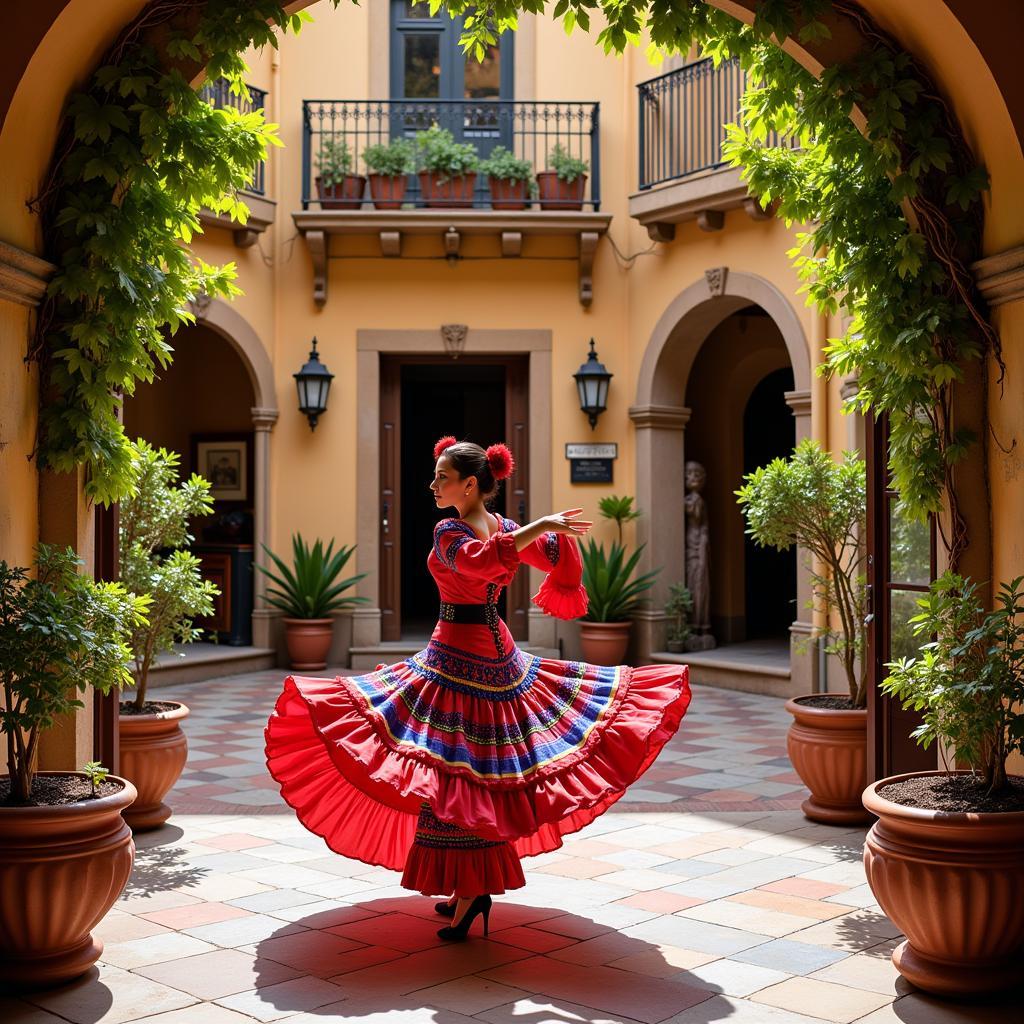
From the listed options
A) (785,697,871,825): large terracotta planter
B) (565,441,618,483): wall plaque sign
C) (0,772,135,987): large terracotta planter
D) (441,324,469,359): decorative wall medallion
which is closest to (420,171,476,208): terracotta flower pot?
(441,324,469,359): decorative wall medallion

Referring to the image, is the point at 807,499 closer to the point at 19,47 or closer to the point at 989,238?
the point at 989,238

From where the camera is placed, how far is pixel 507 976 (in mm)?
3670

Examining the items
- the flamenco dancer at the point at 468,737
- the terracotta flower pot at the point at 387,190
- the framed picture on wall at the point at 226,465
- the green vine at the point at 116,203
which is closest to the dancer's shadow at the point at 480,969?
the flamenco dancer at the point at 468,737

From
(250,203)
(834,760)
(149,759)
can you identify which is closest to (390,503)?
(250,203)

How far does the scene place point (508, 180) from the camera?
36.3 feet

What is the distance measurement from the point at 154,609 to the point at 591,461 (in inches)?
236

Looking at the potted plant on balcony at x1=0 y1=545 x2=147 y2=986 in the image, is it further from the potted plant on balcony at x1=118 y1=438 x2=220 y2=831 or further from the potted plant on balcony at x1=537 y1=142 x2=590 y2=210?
the potted plant on balcony at x1=537 y1=142 x2=590 y2=210

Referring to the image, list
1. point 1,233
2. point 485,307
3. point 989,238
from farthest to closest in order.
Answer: point 485,307 → point 989,238 → point 1,233

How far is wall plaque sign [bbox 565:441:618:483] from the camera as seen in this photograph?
36.7 ft

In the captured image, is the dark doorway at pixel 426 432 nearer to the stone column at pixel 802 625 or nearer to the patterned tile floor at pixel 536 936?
the stone column at pixel 802 625

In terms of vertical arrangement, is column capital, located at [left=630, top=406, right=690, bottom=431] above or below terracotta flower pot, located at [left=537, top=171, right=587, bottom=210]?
below

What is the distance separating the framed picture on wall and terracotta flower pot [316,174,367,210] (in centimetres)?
256

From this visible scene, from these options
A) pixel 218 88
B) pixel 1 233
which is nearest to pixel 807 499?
pixel 1 233

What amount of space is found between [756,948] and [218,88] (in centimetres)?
905
